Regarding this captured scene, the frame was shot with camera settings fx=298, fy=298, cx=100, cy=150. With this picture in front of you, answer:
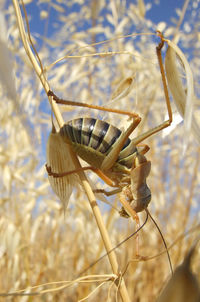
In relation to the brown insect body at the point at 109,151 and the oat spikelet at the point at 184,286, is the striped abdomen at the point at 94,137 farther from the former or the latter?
the oat spikelet at the point at 184,286

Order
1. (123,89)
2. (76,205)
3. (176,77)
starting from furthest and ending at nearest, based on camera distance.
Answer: (76,205) → (123,89) → (176,77)

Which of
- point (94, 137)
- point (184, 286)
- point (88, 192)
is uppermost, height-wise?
point (94, 137)

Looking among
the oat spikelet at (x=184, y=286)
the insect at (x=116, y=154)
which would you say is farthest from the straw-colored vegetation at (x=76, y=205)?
the oat spikelet at (x=184, y=286)

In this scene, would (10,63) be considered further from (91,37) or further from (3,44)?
(91,37)

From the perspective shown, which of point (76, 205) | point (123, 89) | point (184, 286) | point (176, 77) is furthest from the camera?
point (76, 205)

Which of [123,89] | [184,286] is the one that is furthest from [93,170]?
[184,286]

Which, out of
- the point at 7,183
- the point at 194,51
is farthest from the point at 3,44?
the point at 194,51

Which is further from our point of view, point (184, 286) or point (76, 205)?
point (76, 205)

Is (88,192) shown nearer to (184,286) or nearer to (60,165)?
(60,165)
